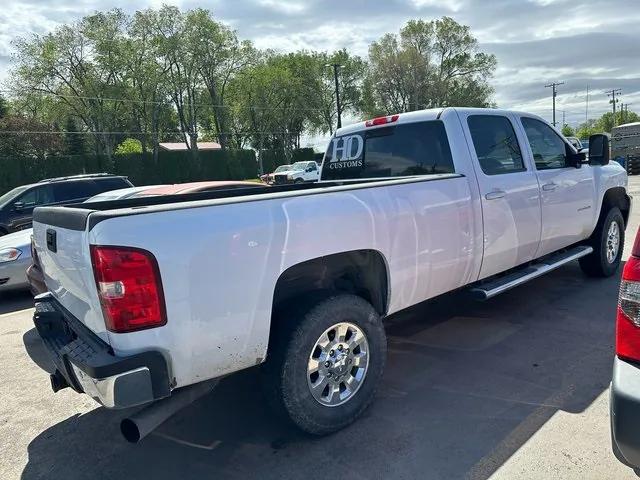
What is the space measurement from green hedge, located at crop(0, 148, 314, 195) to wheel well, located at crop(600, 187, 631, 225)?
112 feet

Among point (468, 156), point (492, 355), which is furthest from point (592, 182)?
point (492, 355)

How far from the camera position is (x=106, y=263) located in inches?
91.0

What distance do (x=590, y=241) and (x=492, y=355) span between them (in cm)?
275

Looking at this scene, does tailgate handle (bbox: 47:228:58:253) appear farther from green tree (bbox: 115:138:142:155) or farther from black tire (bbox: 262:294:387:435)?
green tree (bbox: 115:138:142:155)

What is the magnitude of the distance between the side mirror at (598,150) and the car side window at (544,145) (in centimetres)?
30

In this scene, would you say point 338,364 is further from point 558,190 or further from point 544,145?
point 544,145

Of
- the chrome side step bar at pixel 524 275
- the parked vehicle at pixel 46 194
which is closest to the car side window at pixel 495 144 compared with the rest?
the chrome side step bar at pixel 524 275

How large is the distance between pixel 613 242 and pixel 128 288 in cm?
597

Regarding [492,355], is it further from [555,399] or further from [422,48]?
[422,48]

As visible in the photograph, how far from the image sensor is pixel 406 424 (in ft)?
10.6

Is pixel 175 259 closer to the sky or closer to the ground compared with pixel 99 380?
closer to the sky

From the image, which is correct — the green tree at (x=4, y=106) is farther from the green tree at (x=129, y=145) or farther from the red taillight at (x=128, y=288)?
the red taillight at (x=128, y=288)

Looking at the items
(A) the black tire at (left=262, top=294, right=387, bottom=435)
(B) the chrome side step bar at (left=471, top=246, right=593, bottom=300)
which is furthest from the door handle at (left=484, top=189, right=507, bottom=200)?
(A) the black tire at (left=262, top=294, right=387, bottom=435)

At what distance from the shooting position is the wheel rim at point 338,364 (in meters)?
3.06
